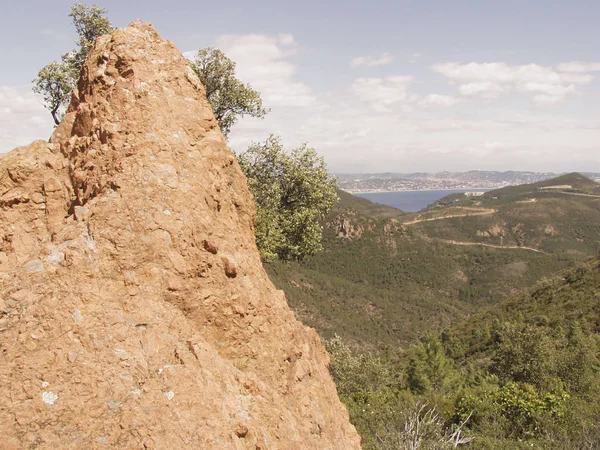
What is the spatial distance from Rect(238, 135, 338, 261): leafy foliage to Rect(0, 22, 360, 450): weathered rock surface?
7.55 m

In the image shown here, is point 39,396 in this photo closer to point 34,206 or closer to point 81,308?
point 81,308

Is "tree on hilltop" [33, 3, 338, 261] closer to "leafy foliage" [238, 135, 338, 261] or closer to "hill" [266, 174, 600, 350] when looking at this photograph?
"leafy foliage" [238, 135, 338, 261]

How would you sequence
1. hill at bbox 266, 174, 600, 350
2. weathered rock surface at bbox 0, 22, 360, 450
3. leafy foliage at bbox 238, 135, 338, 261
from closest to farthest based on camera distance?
weathered rock surface at bbox 0, 22, 360, 450 < leafy foliage at bbox 238, 135, 338, 261 < hill at bbox 266, 174, 600, 350

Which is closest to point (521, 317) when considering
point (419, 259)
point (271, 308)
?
point (271, 308)

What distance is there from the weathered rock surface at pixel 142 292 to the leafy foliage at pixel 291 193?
755cm

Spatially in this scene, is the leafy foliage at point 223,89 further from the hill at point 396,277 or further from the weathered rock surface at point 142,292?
the hill at point 396,277

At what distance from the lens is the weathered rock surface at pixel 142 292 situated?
19.5 feet

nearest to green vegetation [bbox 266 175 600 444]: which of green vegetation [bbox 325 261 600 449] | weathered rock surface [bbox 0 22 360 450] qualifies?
green vegetation [bbox 325 261 600 449]

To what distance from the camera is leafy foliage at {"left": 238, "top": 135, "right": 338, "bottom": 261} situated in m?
18.8

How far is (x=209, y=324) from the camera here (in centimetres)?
808

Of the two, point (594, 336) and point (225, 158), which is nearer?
point (225, 158)

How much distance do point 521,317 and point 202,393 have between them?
2656 inches

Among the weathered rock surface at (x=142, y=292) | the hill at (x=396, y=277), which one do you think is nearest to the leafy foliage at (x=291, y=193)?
the weathered rock surface at (x=142, y=292)

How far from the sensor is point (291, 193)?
20.1 m
